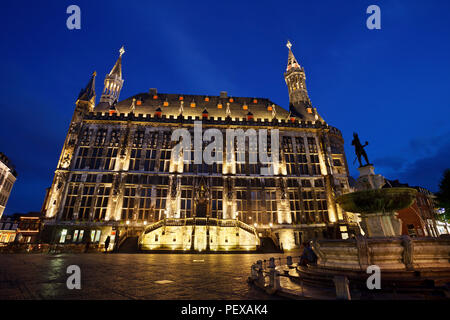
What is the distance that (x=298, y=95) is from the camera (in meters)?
42.6

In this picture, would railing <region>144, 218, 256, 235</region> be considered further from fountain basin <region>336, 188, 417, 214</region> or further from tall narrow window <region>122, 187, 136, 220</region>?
fountain basin <region>336, 188, 417, 214</region>

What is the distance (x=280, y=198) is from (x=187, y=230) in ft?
46.3

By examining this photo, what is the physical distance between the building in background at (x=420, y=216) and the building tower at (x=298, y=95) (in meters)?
22.0

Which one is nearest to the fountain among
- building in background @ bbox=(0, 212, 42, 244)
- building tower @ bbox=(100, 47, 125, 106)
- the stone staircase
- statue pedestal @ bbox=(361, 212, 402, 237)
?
statue pedestal @ bbox=(361, 212, 402, 237)

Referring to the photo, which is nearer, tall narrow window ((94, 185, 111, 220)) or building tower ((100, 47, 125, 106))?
tall narrow window ((94, 185, 111, 220))

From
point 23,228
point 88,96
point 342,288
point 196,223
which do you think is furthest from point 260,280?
point 23,228

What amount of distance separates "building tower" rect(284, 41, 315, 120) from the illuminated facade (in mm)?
4172

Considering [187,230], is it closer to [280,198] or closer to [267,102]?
[280,198]

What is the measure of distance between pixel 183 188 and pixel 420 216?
42.2 m

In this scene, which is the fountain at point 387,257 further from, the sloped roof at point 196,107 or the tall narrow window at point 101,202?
the sloped roof at point 196,107

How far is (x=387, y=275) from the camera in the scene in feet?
21.2

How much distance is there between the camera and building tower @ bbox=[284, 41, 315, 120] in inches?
1563

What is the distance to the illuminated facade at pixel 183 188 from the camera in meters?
25.5
